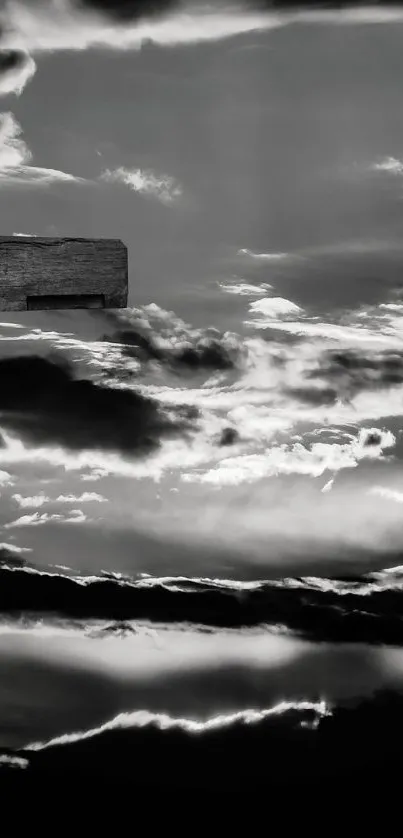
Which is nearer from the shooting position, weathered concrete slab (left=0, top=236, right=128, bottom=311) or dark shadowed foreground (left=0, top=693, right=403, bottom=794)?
weathered concrete slab (left=0, top=236, right=128, bottom=311)

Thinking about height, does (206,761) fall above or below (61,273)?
below

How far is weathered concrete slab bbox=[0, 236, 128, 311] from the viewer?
90 centimetres

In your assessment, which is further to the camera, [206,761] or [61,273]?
[206,761]

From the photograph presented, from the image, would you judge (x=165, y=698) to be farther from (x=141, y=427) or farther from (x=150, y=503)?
(x=141, y=427)

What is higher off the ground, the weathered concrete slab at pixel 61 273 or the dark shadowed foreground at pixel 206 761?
the weathered concrete slab at pixel 61 273

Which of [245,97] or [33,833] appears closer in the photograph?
[33,833]

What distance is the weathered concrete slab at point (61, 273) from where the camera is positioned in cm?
90

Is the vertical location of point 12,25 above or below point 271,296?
above

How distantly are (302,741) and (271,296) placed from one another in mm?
754

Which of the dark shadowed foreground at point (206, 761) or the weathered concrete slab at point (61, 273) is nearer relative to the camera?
the weathered concrete slab at point (61, 273)

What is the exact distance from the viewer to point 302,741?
4.04ft

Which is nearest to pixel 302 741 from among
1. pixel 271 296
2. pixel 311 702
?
pixel 311 702

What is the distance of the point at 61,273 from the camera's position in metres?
0.92

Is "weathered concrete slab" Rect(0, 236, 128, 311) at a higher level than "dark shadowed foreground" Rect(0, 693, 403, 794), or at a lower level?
higher
